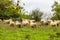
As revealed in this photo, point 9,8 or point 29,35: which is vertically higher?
point 29,35

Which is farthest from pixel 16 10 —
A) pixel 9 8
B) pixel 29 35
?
pixel 29 35

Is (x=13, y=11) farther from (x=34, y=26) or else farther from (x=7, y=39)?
(x=7, y=39)

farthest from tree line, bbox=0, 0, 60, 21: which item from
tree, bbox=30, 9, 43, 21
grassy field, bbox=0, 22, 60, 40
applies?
grassy field, bbox=0, 22, 60, 40

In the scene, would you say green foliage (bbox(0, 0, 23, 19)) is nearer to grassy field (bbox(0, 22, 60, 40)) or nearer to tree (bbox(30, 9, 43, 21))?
tree (bbox(30, 9, 43, 21))

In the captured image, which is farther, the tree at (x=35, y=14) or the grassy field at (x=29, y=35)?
the tree at (x=35, y=14)

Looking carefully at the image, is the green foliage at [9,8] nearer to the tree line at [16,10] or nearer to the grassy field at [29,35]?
the tree line at [16,10]

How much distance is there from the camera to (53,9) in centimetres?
4659

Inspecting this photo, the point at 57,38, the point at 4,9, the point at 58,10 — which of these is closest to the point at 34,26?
the point at 57,38

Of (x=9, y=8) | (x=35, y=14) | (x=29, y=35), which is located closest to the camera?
(x=29, y=35)

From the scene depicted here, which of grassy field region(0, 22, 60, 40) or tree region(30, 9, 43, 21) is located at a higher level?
grassy field region(0, 22, 60, 40)

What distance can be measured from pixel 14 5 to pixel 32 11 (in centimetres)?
484

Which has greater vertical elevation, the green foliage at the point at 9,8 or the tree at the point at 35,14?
the green foliage at the point at 9,8

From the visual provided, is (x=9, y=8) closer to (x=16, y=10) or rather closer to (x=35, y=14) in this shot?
(x=16, y=10)

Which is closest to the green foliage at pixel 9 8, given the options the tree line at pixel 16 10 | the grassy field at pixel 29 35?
the tree line at pixel 16 10
